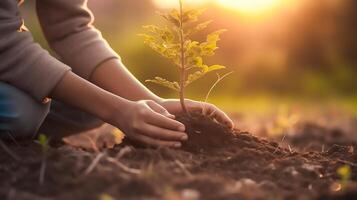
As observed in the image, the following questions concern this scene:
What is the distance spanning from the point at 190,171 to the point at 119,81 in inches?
54.1

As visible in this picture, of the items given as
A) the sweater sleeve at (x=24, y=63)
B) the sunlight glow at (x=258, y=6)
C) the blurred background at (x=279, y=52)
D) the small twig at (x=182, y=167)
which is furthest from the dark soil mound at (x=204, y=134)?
the sunlight glow at (x=258, y=6)

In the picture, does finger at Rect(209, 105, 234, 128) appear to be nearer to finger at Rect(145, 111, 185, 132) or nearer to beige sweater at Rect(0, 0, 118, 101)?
finger at Rect(145, 111, 185, 132)

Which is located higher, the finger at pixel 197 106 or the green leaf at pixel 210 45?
the green leaf at pixel 210 45

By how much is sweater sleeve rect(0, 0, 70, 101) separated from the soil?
319 mm

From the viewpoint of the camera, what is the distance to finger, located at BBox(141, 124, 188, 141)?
259 centimetres

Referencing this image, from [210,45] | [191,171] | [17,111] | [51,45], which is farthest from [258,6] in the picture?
[191,171]

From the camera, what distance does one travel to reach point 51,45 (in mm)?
3818

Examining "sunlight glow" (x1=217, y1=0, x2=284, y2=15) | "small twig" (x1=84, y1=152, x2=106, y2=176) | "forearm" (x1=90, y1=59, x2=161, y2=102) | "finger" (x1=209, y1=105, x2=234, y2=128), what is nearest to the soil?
"small twig" (x1=84, y1=152, x2=106, y2=176)

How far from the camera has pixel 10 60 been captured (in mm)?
2963

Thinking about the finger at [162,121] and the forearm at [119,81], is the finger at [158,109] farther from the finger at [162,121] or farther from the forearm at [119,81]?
the forearm at [119,81]

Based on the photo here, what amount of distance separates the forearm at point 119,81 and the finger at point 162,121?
27.4 inches

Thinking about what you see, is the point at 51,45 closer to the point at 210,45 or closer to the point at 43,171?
the point at 210,45

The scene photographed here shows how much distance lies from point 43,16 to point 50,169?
74.8 inches

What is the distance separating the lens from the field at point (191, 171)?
1.83 metres
